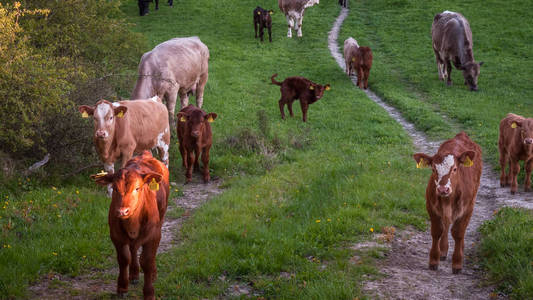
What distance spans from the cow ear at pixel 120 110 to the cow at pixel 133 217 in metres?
3.07

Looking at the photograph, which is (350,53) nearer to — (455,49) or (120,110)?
(455,49)

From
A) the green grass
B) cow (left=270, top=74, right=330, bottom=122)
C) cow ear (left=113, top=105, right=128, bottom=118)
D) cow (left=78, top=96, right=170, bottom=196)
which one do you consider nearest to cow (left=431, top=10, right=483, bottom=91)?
cow (left=270, top=74, right=330, bottom=122)

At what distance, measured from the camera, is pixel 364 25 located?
1277 inches

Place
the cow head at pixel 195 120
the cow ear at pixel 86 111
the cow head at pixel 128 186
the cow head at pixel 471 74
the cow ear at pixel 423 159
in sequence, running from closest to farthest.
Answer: the cow head at pixel 128 186 → the cow ear at pixel 423 159 → the cow ear at pixel 86 111 → the cow head at pixel 195 120 → the cow head at pixel 471 74

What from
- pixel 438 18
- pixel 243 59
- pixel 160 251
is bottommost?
pixel 160 251

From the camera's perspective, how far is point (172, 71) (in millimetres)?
13453

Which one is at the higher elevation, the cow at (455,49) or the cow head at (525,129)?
the cow at (455,49)

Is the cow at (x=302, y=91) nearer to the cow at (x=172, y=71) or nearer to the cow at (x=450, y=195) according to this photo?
the cow at (x=172, y=71)

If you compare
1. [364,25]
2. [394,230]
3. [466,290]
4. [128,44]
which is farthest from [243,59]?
[466,290]

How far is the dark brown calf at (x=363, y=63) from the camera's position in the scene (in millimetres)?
19703

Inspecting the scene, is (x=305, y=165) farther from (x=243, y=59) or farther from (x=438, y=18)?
(x=438, y=18)

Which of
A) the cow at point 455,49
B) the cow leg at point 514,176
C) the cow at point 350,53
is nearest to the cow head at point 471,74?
the cow at point 455,49

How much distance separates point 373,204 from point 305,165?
2.81 metres

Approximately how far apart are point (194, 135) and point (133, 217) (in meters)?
4.74
